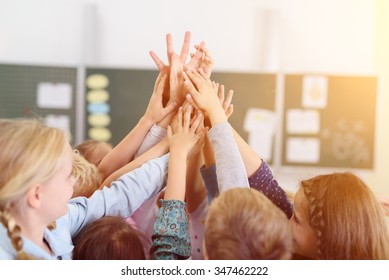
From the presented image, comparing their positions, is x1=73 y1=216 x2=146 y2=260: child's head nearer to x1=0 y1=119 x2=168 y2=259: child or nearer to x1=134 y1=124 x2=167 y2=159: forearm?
x1=0 y1=119 x2=168 y2=259: child

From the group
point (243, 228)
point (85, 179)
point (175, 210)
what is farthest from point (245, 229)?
point (85, 179)

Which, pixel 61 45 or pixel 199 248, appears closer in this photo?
pixel 199 248

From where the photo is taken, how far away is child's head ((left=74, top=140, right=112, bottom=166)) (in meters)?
1.15

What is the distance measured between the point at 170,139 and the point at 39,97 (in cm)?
223

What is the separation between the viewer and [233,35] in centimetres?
283

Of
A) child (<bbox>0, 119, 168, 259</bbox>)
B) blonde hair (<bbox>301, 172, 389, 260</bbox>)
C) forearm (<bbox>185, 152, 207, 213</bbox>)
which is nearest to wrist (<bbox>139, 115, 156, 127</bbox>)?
forearm (<bbox>185, 152, 207, 213</bbox>)

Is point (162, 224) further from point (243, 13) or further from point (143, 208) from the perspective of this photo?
point (243, 13)

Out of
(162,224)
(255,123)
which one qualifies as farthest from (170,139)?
(255,123)

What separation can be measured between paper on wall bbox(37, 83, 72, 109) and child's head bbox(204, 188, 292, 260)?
2.33m

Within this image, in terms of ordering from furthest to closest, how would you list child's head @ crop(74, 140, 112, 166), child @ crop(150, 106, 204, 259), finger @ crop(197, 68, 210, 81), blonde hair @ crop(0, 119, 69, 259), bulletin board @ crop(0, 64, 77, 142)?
bulletin board @ crop(0, 64, 77, 142) < child's head @ crop(74, 140, 112, 166) < finger @ crop(197, 68, 210, 81) < child @ crop(150, 106, 204, 259) < blonde hair @ crop(0, 119, 69, 259)

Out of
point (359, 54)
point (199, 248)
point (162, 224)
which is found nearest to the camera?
point (162, 224)

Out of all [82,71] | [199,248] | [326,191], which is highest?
[82,71]

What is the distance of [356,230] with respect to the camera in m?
0.77

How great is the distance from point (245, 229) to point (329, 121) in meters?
2.35
